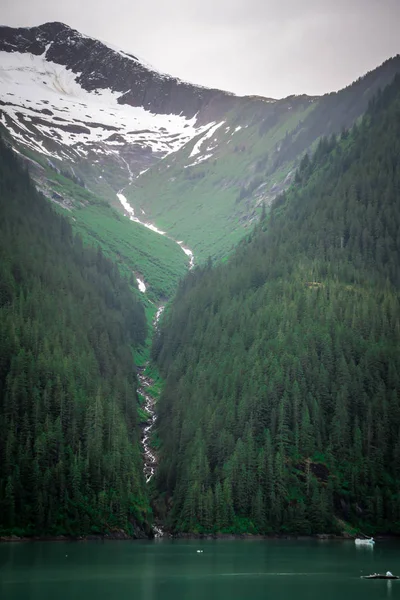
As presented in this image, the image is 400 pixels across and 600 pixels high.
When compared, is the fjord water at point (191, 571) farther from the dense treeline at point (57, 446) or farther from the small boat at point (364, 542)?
the dense treeline at point (57, 446)

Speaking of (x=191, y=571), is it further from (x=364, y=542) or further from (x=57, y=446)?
(x=57, y=446)

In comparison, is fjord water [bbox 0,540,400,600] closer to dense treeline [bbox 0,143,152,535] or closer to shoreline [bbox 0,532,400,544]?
dense treeline [bbox 0,143,152,535]

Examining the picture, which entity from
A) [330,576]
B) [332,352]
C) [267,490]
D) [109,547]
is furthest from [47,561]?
[332,352]

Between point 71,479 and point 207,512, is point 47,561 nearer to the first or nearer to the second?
point 71,479

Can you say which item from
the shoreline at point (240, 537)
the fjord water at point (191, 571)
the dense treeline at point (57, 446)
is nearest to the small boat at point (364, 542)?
the fjord water at point (191, 571)

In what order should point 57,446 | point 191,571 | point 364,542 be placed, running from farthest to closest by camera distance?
point 57,446, point 364,542, point 191,571

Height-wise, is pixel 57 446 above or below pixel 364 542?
above

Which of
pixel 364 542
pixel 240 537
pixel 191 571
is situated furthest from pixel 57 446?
pixel 364 542

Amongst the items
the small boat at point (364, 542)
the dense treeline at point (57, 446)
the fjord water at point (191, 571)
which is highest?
the dense treeline at point (57, 446)
